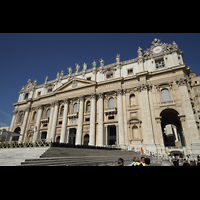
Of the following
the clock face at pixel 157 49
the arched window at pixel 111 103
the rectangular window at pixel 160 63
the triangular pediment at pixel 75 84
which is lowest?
the arched window at pixel 111 103

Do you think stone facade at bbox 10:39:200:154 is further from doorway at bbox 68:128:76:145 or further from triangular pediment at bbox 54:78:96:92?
doorway at bbox 68:128:76:145

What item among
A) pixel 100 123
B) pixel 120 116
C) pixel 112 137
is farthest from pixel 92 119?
pixel 120 116

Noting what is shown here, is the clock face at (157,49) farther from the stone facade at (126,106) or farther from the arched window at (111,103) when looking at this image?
the arched window at (111,103)

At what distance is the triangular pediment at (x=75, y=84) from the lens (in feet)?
109

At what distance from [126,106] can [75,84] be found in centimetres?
1447

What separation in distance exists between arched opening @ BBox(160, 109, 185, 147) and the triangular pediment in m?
17.3

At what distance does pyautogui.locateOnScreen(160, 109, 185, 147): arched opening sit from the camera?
26.7 meters

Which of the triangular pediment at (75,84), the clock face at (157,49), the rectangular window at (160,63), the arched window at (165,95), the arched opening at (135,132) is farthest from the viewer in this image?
the triangular pediment at (75,84)

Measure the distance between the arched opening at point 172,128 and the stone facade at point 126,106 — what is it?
18 cm

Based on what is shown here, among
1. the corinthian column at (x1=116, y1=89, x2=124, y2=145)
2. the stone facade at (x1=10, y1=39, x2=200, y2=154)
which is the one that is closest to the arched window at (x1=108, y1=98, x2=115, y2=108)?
the stone facade at (x1=10, y1=39, x2=200, y2=154)

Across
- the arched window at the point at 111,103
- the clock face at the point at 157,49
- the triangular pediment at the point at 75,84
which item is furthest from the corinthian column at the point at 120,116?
the clock face at the point at 157,49

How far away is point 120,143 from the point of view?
1003 inches
